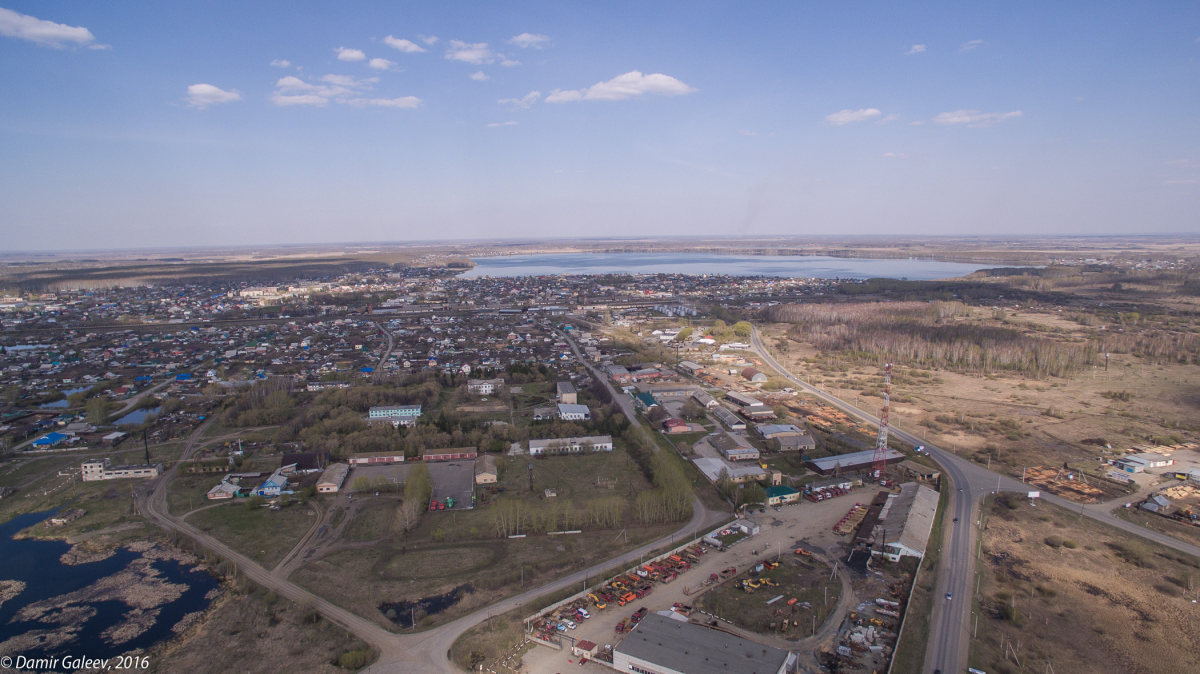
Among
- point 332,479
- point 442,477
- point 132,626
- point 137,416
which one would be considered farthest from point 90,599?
point 137,416

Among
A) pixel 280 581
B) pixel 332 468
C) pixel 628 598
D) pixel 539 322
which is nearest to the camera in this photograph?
pixel 628 598

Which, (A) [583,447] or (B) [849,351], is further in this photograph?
(B) [849,351]

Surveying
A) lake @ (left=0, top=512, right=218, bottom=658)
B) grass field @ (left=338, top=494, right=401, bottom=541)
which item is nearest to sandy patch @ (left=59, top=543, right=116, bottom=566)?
lake @ (left=0, top=512, right=218, bottom=658)

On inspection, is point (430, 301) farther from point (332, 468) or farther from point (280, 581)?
point (280, 581)

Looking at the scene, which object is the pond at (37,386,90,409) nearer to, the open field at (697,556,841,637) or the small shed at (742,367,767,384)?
the open field at (697,556,841,637)

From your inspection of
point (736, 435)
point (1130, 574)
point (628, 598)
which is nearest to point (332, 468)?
point (628, 598)

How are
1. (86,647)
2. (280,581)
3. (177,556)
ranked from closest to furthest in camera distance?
(86,647)
(280,581)
(177,556)
